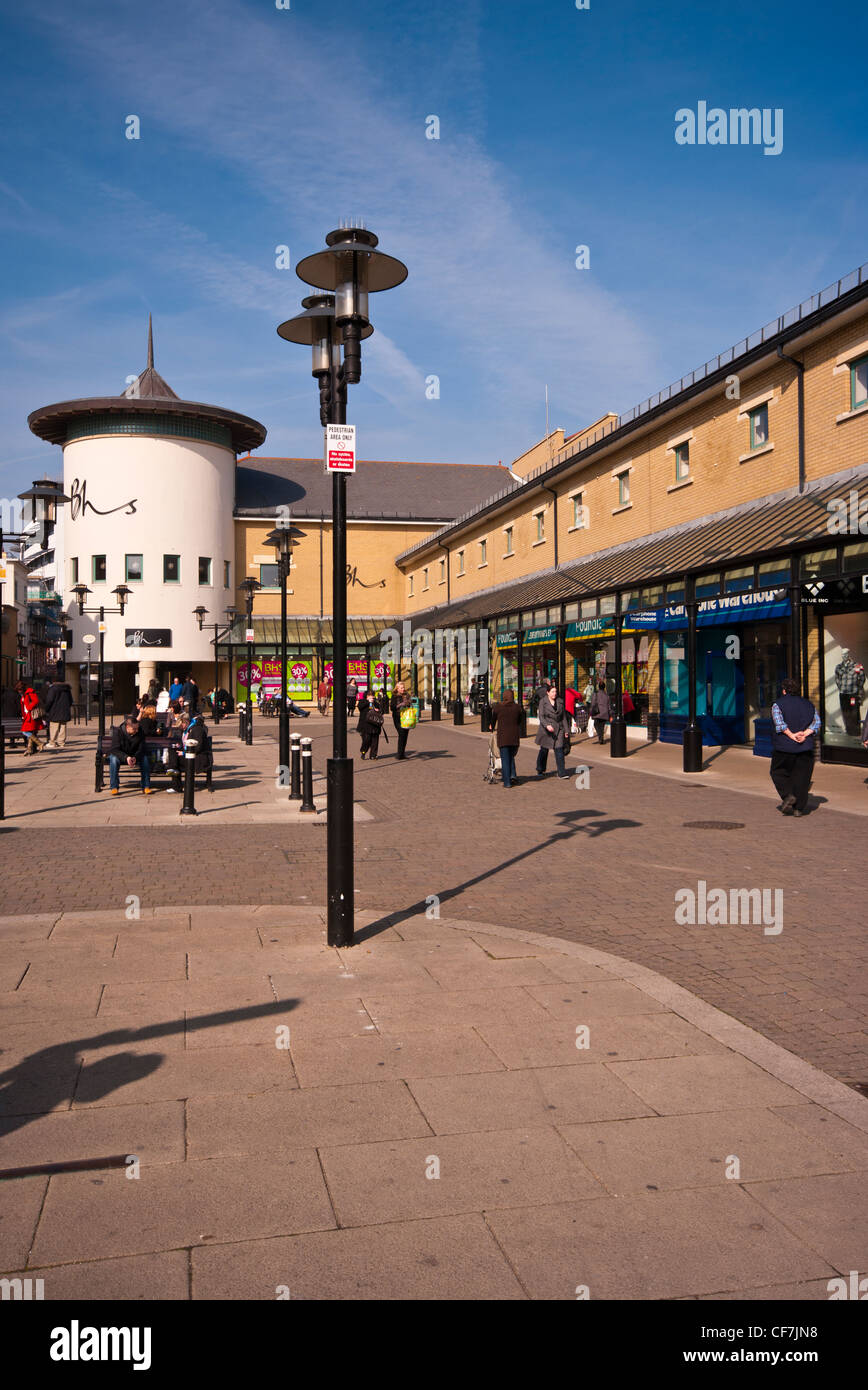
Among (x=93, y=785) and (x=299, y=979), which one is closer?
(x=299, y=979)

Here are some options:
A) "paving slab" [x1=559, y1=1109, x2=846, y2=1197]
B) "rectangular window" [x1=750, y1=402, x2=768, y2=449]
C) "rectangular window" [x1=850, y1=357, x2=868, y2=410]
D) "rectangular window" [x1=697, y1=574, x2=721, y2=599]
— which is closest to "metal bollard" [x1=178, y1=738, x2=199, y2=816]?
"paving slab" [x1=559, y1=1109, x2=846, y2=1197]

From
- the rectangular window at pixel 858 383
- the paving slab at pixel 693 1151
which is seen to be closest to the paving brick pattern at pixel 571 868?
the paving slab at pixel 693 1151

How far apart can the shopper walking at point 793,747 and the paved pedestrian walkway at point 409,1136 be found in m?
7.24

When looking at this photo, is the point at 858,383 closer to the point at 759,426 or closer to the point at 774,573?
the point at 759,426

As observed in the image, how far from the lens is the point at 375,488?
6325cm

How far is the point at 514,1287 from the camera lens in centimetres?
306

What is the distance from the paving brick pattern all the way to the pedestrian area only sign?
3.41 m

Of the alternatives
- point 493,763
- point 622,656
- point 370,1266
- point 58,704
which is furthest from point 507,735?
point 370,1266

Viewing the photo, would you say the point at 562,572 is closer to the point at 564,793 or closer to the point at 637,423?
the point at 637,423

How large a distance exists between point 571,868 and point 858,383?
1224 cm

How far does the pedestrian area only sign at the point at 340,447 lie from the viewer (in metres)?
6.91
